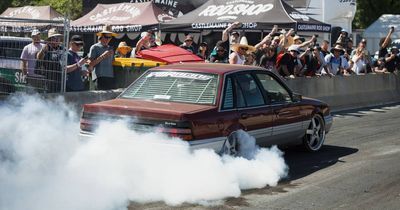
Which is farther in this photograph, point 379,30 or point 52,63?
point 379,30

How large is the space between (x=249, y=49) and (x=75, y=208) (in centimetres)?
730

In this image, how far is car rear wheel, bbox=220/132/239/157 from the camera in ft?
23.8

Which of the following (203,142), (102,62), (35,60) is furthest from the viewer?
(102,62)

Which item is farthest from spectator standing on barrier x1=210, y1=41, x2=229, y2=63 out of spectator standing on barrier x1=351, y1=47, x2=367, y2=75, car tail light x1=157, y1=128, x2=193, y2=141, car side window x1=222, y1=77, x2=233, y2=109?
car tail light x1=157, y1=128, x2=193, y2=141

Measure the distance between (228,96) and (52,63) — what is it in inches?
146

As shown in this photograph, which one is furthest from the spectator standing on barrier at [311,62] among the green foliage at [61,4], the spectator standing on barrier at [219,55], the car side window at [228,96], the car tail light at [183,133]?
the green foliage at [61,4]

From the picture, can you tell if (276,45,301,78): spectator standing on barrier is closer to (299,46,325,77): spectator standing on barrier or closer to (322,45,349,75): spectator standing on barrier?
(299,46,325,77): spectator standing on barrier

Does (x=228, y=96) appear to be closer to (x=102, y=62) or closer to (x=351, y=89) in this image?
(x=102, y=62)

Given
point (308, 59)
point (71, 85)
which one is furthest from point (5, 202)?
point (308, 59)

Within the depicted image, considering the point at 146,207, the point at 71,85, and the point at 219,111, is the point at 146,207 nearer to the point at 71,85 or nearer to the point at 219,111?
the point at 219,111

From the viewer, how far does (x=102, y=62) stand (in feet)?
36.1

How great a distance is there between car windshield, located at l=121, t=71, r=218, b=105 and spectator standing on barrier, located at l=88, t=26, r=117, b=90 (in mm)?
3033

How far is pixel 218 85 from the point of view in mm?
7535

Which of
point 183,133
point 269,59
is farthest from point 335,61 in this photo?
point 183,133
